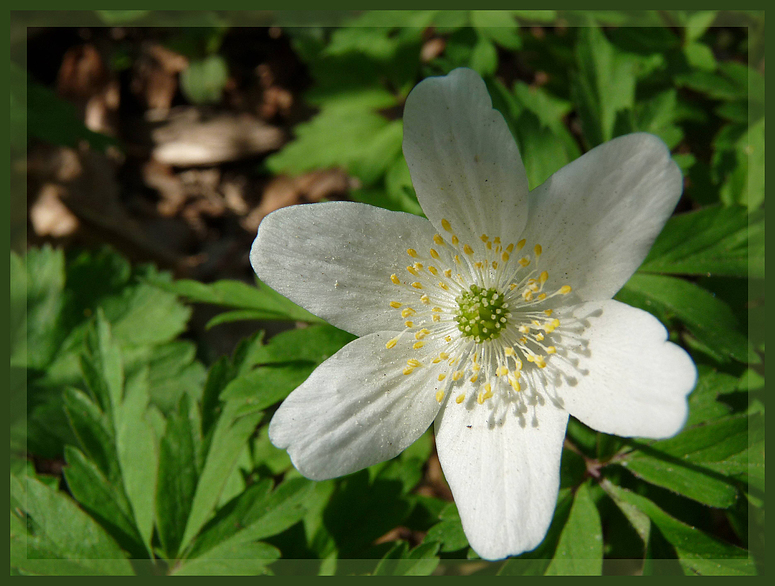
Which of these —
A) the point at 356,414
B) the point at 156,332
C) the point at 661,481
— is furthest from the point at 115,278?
the point at 661,481

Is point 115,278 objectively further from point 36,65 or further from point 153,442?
point 36,65

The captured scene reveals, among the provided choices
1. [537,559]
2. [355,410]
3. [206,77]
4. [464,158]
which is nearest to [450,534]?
[537,559]

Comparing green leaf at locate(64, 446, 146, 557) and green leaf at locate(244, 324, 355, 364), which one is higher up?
green leaf at locate(244, 324, 355, 364)

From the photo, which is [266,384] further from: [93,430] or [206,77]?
[206,77]

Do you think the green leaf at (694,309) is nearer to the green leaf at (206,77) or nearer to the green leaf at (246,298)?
the green leaf at (246,298)

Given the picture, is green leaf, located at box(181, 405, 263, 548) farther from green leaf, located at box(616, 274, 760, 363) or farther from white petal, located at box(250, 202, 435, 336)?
green leaf, located at box(616, 274, 760, 363)

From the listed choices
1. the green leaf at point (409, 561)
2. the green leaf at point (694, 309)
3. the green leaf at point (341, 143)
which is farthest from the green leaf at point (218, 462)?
the green leaf at point (341, 143)

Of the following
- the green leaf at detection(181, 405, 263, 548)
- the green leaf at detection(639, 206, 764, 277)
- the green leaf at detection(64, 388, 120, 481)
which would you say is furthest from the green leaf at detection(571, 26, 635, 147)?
the green leaf at detection(64, 388, 120, 481)
